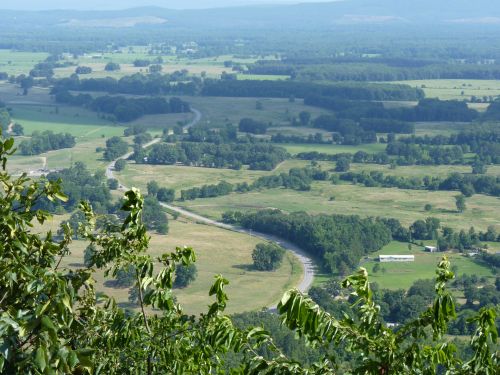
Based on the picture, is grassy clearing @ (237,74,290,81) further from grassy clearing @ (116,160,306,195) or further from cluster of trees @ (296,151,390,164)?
grassy clearing @ (116,160,306,195)

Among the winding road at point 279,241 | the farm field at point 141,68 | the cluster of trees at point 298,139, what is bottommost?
the farm field at point 141,68

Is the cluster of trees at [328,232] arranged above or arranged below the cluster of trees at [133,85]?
above

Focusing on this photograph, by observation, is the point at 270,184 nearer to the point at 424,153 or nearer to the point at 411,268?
the point at 424,153

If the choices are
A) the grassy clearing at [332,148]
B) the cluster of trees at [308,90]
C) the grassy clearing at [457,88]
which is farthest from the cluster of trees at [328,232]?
the grassy clearing at [457,88]

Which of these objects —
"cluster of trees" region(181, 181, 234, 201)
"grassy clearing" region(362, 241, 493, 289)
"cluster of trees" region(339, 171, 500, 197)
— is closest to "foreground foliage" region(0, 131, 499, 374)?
"grassy clearing" region(362, 241, 493, 289)

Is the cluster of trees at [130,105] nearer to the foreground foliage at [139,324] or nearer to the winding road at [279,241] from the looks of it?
the winding road at [279,241]

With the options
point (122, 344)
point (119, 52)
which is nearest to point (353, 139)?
point (122, 344)
